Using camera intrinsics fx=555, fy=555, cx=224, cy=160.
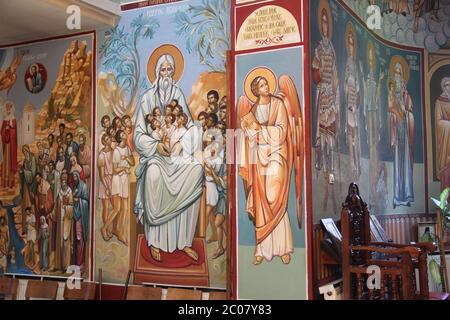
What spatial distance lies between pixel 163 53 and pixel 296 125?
2.04m

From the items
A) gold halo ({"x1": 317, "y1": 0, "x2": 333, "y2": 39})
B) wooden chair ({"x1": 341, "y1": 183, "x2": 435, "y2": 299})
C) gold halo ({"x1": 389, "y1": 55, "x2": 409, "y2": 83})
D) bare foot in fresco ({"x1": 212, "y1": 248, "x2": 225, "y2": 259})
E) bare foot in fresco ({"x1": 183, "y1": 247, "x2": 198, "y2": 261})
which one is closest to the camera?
wooden chair ({"x1": 341, "y1": 183, "x2": 435, "y2": 299})

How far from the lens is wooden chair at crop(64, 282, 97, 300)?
6422mm

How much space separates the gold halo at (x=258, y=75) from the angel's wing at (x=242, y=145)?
0.20 feet

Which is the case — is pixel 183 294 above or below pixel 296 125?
below

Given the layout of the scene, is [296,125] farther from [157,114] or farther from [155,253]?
[155,253]

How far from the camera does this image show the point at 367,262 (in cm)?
502

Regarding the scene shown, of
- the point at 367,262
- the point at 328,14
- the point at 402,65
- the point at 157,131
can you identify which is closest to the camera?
the point at 367,262

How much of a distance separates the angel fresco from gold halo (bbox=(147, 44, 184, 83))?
3.95 ft

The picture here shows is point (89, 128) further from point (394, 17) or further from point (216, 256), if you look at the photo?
point (394, 17)

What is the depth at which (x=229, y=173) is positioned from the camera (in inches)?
216

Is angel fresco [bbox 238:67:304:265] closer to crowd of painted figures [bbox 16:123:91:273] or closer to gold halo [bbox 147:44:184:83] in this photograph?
gold halo [bbox 147:44:184:83]

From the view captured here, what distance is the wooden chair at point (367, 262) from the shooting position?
4.71 meters

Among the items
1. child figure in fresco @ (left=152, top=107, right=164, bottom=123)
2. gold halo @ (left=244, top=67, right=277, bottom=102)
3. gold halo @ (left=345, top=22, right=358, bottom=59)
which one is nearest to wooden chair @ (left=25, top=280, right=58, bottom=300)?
child figure in fresco @ (left=152, top=107, right=164, bottom=123)

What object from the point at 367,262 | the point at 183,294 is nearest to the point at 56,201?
the point at 183,294
